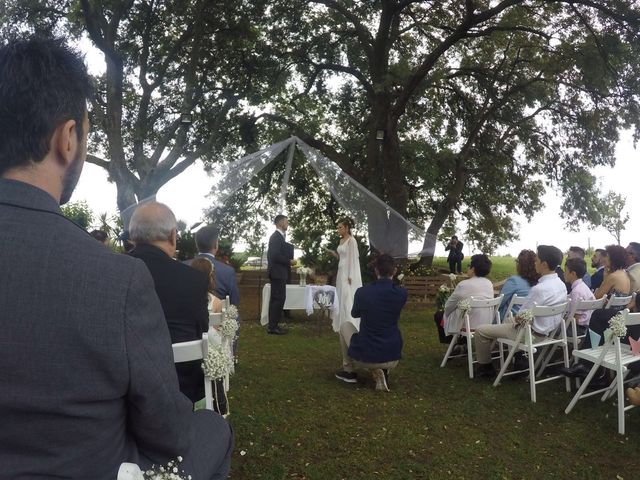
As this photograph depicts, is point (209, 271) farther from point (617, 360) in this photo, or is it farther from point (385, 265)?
point (617, 360)

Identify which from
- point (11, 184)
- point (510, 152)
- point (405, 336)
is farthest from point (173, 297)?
point (510, 152)

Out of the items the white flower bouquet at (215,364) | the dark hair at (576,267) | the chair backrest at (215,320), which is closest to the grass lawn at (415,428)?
the chair backrest at (215,320)

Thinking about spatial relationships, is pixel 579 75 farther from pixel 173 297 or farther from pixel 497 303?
pixel 173 297

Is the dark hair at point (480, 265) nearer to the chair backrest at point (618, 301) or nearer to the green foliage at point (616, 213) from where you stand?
the chair backrest at point (618, 301)

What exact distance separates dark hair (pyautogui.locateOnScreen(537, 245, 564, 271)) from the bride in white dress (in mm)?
2909

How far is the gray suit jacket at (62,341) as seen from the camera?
3.03 feet

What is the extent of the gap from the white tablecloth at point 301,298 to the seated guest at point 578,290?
139 inches

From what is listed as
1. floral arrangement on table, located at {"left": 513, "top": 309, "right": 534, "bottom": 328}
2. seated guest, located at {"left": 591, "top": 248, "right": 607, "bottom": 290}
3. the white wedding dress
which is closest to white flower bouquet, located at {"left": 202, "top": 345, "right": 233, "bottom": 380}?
floral arrangement on table, located at {"left": 513, "top": 309, "right": 534, "bottom": 328}

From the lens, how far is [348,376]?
18.5 ft

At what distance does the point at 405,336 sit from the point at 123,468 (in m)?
7.77

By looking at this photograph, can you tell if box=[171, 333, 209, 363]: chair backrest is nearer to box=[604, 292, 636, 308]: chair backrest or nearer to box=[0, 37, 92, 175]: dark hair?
box=[0, 37, 92, 175]: dark hair

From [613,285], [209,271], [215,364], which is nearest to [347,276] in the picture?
[613,285]

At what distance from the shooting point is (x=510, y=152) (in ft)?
54.9

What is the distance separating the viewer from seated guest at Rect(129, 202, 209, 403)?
2.65m
